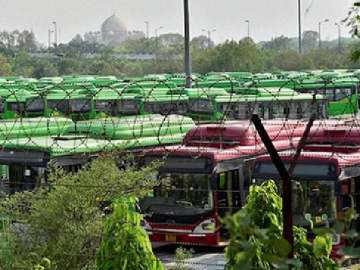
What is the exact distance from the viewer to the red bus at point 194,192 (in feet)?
47.6

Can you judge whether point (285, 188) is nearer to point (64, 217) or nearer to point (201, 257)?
point (64, 217)

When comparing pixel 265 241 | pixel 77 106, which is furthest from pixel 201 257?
pixel 77 106

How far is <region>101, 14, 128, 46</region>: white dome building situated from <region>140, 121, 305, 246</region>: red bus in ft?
469

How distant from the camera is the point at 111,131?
17.9 metres

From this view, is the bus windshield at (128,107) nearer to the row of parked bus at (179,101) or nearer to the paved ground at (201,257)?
the row of parked bus at (179,101)

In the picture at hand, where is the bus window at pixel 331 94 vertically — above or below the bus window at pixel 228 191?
above

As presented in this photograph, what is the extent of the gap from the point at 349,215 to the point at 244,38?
58247 mm

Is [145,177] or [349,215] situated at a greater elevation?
[349,215]

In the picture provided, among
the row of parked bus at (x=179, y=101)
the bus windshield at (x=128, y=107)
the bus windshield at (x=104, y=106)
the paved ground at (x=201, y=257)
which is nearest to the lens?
the paved ground at (x=201, y=257)

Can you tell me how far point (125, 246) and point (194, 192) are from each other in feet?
24.4

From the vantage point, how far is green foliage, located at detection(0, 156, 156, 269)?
952 centimetres

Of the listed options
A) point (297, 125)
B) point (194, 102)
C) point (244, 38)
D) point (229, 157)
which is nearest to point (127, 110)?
point (194, 102)

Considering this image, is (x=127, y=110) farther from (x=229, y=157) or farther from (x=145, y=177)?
(x=145, y=177)

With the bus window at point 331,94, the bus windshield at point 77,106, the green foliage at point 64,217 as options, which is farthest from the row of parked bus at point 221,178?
the bus window at point 331,94
